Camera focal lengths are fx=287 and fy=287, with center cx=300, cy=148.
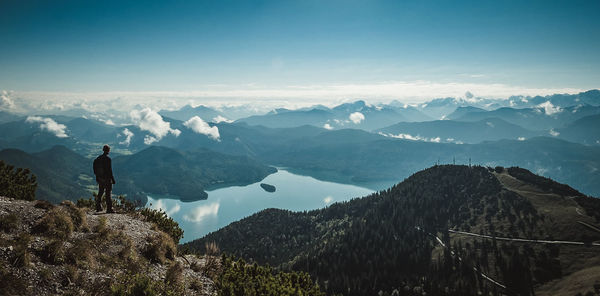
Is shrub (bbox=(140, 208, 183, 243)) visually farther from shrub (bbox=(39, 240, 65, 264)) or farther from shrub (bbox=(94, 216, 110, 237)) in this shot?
shrub (bbox=(39, 240, 65, 264))

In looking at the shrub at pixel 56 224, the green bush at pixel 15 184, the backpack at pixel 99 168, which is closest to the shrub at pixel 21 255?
the shrub at pixel 56 224

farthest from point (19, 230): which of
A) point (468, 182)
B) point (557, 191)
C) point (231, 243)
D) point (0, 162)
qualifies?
point (468, 182)

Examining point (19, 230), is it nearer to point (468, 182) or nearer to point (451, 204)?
point (451, 204)

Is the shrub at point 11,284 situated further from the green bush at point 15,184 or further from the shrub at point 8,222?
the green bush at point 15,184

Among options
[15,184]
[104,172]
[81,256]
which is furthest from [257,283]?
→ [15,184]

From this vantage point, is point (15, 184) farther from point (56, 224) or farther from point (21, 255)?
point (21, 255)

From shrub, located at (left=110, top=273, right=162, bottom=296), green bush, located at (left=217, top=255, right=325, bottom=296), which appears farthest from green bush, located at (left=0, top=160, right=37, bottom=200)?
green bush, located at (left=217, top=255, right=325, bottom=296)
